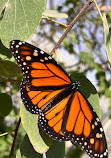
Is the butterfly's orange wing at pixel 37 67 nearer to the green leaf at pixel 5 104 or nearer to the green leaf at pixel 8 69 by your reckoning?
the green leaf at pixel 8 69

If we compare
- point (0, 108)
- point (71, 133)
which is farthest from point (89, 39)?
point (71, 133)

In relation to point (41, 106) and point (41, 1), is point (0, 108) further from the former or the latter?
point (41, 1)

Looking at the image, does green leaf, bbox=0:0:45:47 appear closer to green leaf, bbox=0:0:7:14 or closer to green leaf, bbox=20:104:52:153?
green leaf, bbox=0:0:7:14

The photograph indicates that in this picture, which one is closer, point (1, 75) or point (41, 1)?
point (41, 1)

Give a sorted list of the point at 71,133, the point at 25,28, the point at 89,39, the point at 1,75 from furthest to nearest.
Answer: the point at 89,39
the point at 1,75
the point at 71,133
the point at 25,28

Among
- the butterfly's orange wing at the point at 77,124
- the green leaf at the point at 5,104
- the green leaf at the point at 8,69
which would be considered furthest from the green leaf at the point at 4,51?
the butterfly's orange wing at the point at 77,124

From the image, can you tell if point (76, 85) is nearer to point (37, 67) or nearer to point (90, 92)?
point (90, 92)
